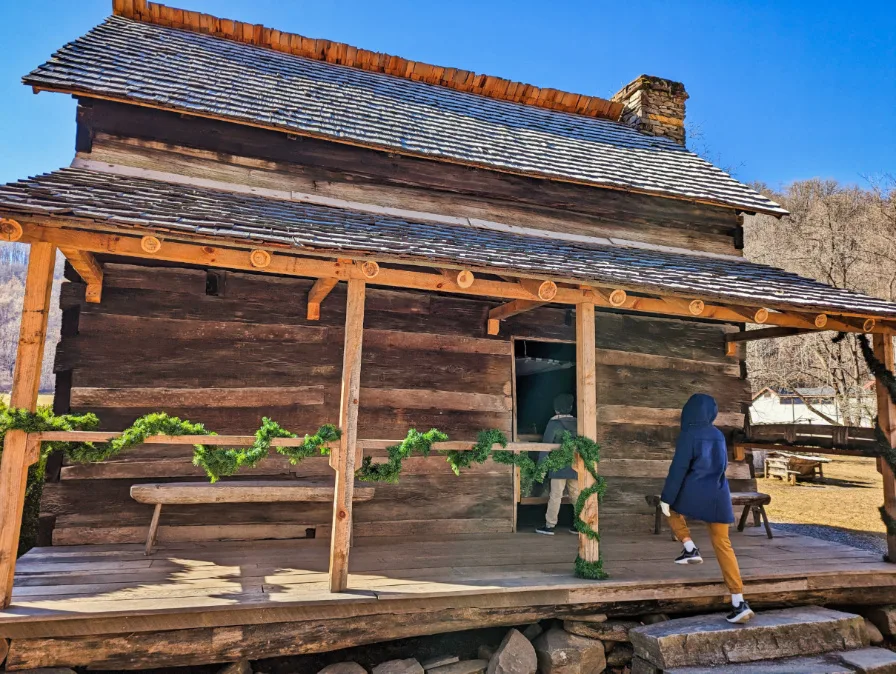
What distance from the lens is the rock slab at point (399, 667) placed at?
15.5 ft

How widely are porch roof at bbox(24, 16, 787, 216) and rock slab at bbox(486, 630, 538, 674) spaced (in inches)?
223

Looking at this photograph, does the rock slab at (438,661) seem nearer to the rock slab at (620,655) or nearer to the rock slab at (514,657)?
the rock slab at (514,657)

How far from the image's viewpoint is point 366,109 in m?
8.25

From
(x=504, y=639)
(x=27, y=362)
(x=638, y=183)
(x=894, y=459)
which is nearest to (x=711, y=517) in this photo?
(x=504, y=639)

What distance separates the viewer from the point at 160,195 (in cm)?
557

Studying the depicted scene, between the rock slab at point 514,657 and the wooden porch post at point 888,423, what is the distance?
4.42 metres

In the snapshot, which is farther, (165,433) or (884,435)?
(884,435)

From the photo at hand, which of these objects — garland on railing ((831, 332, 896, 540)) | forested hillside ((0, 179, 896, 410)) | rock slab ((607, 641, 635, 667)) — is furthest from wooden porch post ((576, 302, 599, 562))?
forested hillside ((0, 179, 896, 410))

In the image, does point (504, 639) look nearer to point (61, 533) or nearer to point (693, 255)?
point (61, 533)

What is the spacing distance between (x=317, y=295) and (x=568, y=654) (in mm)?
4300

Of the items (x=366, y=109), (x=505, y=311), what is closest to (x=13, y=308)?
(x=366, y=109)

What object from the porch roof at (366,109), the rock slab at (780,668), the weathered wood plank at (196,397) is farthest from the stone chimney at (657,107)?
the rock slab at (780,668)

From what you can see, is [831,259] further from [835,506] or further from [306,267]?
[306,267]

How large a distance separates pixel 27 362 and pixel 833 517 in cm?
1399
